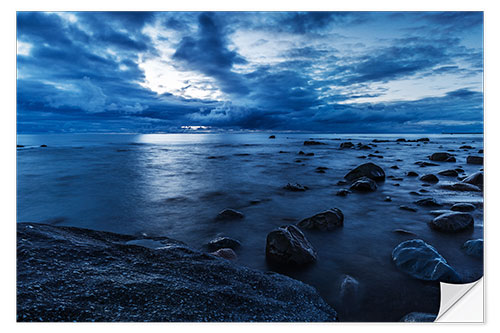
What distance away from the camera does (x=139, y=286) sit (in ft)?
7.42

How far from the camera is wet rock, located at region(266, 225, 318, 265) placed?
3314 mm

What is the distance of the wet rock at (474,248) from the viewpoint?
3.45m

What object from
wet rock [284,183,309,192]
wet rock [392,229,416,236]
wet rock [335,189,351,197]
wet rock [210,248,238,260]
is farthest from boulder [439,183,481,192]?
wet rock [210,248,238,260]

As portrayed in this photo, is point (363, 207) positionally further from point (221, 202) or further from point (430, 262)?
point (221, 202)

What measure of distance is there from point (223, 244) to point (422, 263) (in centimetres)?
272

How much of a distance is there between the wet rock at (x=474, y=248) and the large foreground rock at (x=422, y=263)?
76 centimetres

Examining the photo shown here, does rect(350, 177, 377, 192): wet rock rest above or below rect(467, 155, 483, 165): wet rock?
below

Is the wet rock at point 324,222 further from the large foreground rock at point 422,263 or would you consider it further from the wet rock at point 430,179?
the wet rock at point 430,179

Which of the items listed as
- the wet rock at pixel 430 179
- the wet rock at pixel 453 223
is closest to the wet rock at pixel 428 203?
the wet rock at pixel 453 223

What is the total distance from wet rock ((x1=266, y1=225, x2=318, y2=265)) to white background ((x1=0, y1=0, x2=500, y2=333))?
0.95 metres

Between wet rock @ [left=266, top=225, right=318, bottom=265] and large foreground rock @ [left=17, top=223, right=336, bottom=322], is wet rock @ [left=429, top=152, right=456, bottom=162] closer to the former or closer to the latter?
wet rock @ [left=266, top=225, right=318, bottom=265]

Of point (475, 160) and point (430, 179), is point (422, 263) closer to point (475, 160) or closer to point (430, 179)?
point (430, 179)

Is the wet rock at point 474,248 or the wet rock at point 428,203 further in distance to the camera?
the wet rock at point 428,203

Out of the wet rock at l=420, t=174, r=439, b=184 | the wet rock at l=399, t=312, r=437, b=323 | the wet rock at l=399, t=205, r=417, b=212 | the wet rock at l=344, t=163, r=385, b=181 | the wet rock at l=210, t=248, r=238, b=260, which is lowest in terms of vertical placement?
the wet rock at l=399, t=312, r=437, b=323
